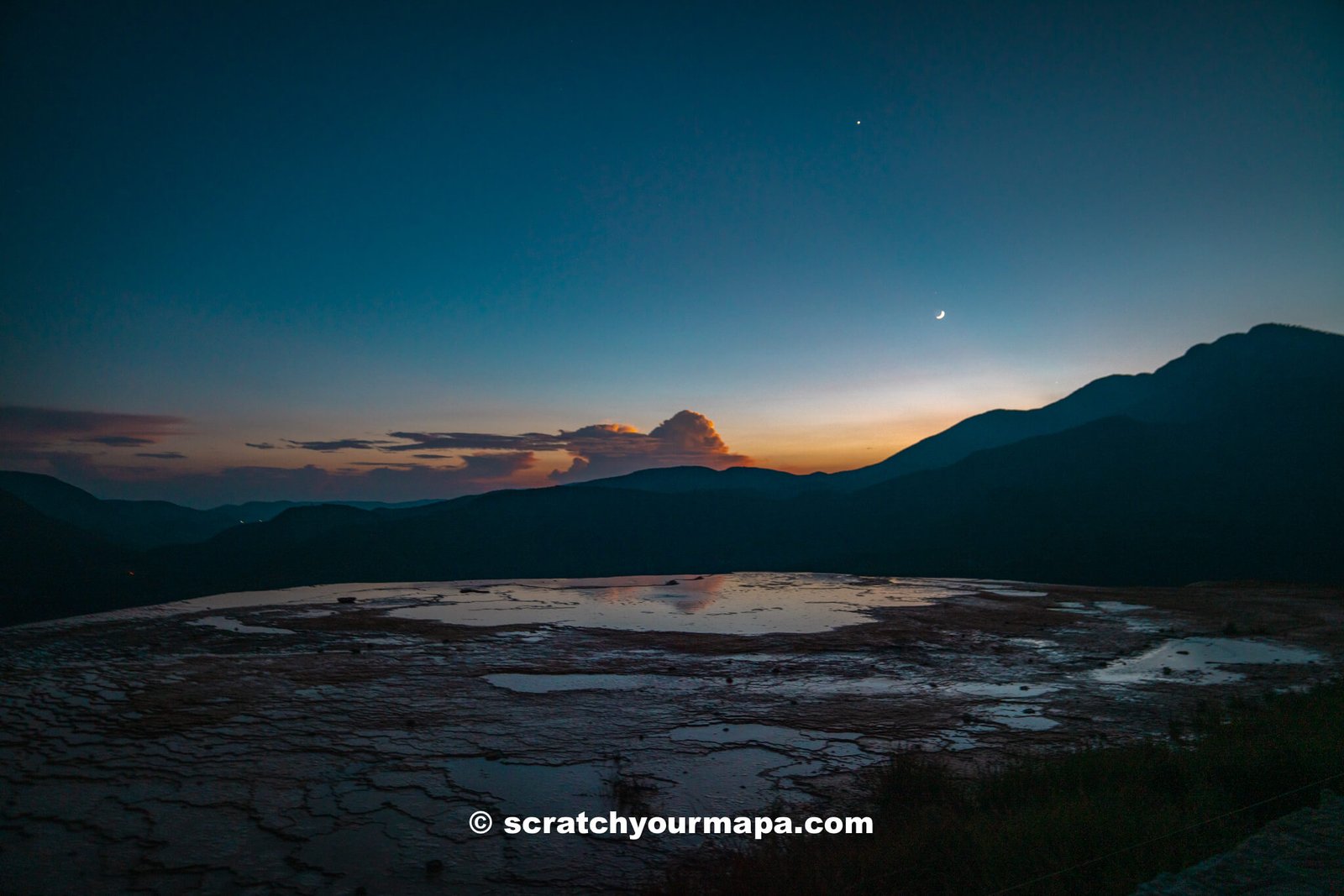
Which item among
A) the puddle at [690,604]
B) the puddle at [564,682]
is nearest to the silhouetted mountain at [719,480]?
the puddle at [690,604]

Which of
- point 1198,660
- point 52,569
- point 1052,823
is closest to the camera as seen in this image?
point 1052,823

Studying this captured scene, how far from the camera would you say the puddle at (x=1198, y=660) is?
9789 millimetres

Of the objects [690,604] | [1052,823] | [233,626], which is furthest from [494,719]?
[690,604]

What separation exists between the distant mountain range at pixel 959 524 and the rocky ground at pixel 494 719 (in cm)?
3144

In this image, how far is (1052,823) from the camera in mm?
3924

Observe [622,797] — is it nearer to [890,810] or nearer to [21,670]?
[890,810]

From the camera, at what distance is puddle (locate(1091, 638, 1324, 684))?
32.1 ft

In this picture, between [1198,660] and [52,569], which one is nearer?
[1198,660]

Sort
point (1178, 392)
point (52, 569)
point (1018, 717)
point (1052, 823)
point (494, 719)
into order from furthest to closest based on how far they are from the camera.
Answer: point (1178, 392) < point (52, 569) < point (494, 719) < point (1018, 717) < point (1052, 823)

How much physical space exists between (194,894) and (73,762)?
369cm

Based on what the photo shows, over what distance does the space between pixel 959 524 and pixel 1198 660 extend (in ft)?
173

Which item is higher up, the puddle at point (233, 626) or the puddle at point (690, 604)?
the puddle at point (233, 626)

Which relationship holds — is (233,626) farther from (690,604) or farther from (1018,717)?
(1018,717)

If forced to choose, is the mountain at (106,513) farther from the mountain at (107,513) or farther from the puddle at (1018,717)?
the puddle at (1018,717)
